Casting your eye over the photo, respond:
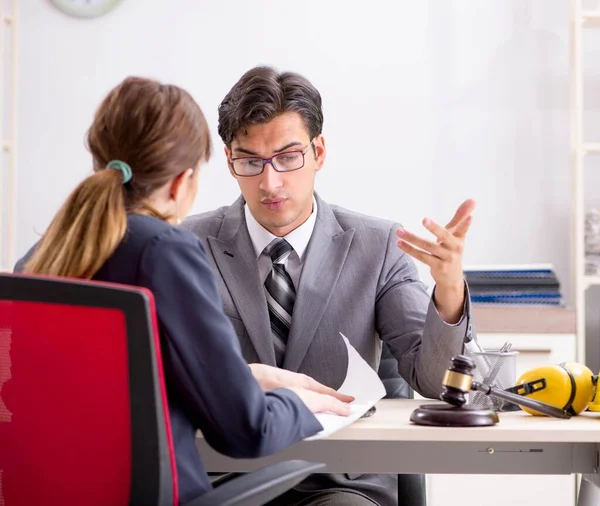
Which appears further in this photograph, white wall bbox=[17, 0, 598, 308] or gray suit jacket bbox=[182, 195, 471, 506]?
white wall bbox=[17, 0, 598, 308]

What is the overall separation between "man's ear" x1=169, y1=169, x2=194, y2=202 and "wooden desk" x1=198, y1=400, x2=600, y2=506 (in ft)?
1.38

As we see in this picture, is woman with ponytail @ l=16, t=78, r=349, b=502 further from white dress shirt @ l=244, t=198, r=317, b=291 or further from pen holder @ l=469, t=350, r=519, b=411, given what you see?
white dress shirt @ l=244, t=198, r=317, b=291

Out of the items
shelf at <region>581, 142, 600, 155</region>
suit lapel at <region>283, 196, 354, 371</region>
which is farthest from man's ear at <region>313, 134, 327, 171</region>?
shelf at <region>581, 142, 600, 155</region>

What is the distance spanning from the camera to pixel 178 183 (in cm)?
140

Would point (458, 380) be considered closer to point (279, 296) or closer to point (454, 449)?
point (454, 449)

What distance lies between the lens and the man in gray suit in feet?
6.81

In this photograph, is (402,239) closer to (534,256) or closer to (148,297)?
(148,297)

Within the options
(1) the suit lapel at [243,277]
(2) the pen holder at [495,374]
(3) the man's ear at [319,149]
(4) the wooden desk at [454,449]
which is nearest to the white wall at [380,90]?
(3) the man's ear at [319,149]

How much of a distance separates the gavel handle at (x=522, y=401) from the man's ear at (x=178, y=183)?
0.59 metres

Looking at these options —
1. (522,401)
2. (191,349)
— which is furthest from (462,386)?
(191,349)

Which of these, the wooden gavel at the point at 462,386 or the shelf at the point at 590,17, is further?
the shelf at the point at 590,17

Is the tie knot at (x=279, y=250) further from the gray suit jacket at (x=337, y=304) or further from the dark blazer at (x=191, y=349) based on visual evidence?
the dark blazer at (x=191, y=349)

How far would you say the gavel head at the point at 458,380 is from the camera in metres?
1.54

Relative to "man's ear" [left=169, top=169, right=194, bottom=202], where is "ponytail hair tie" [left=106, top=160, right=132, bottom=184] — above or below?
above
